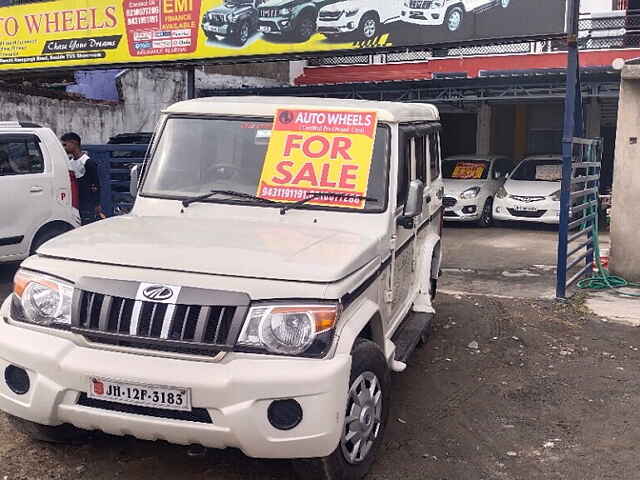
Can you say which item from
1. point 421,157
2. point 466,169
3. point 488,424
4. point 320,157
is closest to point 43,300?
point 320,157

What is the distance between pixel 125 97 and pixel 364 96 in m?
6.00

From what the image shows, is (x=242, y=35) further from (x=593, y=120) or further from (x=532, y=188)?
(x=593, y=120)

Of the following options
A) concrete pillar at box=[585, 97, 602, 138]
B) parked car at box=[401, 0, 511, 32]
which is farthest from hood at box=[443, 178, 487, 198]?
concrete pillar at box=[585, 97, 602, 138]

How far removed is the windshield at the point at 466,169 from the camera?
15836 millimetres

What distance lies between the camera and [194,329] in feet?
10.6

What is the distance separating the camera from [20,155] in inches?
318

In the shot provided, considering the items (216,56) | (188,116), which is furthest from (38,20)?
(188,116)

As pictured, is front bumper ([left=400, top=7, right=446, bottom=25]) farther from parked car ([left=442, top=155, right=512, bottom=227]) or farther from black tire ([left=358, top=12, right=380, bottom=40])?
parked car ([left=442, top=155, right=512, bottom=227])

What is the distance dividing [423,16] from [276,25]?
2254 millimetres

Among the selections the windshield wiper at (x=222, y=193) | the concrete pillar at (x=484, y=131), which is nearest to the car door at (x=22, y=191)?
the windshield wiper at (x=222, y=193)

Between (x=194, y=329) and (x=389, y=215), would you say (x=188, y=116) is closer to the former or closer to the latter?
(x=389, y=215)

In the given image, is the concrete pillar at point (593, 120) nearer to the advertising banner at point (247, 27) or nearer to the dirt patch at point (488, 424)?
the advertising banner at point (247, 27)

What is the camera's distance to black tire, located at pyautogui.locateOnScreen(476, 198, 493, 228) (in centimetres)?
1519

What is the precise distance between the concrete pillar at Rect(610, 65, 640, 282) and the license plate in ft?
23.2
